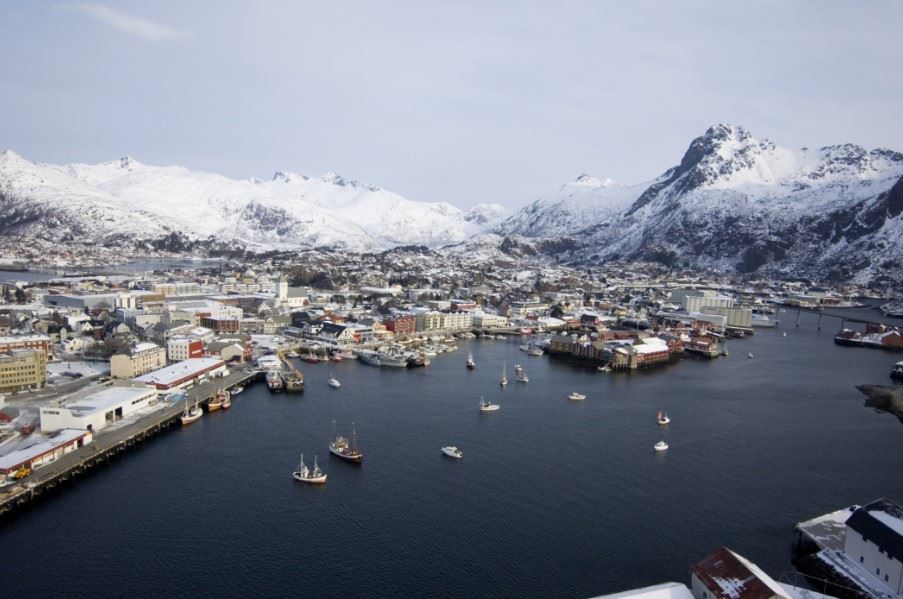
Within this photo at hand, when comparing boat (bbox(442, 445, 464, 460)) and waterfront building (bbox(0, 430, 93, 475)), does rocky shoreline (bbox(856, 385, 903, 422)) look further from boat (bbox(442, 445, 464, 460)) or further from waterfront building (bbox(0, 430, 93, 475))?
waterfront building (bbox(0, 430, 93, 475))

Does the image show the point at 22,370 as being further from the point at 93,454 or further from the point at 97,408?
the point at 93,454

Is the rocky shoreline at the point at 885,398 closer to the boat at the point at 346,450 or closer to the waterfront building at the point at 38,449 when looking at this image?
the boat at the point at 346,450

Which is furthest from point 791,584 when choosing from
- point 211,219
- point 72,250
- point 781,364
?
point 211,219

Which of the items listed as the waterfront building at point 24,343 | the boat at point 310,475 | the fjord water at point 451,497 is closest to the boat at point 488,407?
the fjord water at point 451,497

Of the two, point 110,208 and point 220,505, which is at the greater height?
point 110,208

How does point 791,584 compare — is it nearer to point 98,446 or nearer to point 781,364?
point 98,446

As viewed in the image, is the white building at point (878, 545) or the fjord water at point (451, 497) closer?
the white building at point (878, 545)

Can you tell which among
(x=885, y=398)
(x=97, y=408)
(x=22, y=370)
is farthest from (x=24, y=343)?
(x=885, y=398)
